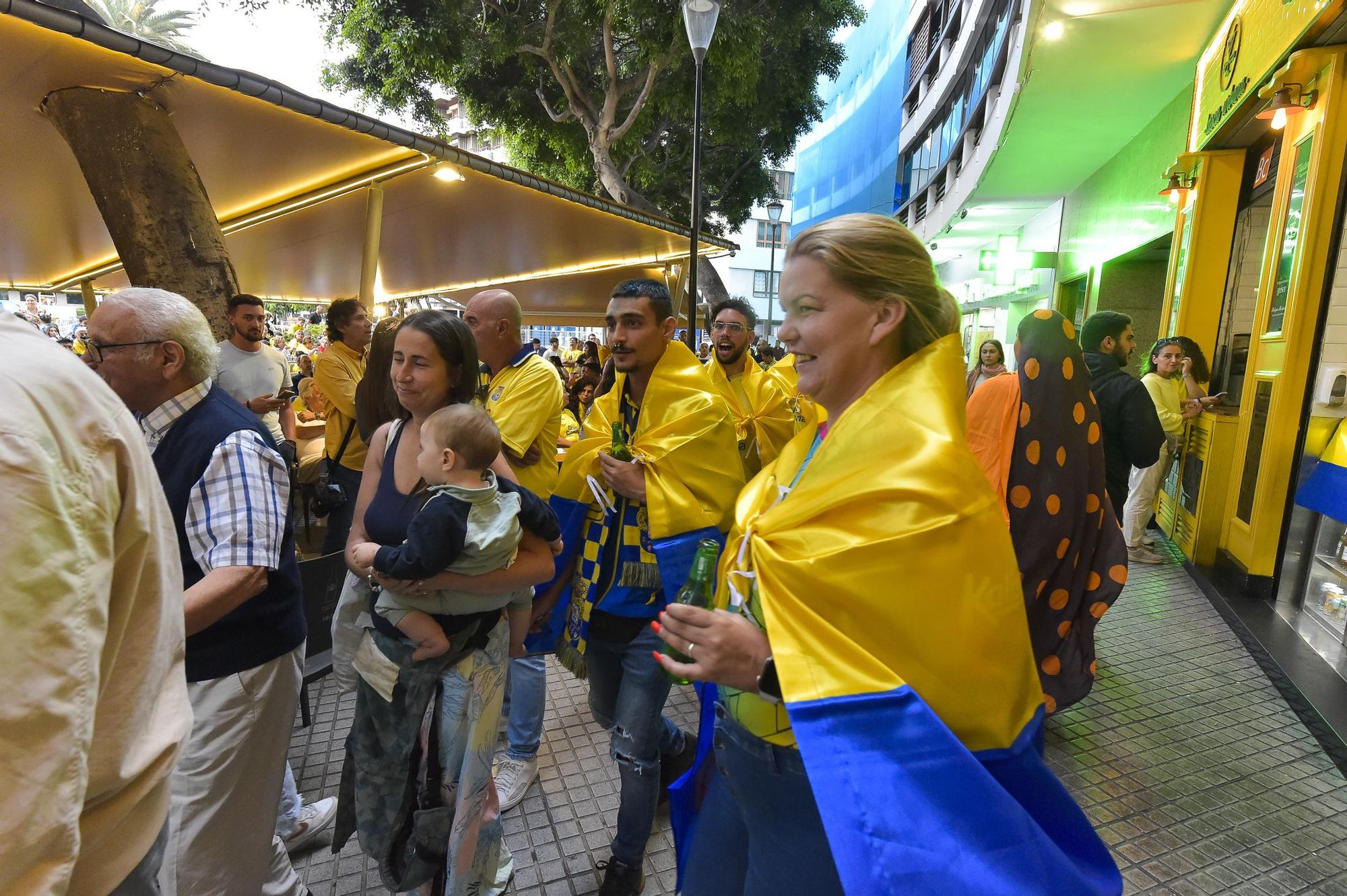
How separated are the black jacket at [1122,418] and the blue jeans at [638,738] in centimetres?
315

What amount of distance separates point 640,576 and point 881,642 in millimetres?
Answer: 1378

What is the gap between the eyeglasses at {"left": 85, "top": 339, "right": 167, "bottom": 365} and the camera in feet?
5.65

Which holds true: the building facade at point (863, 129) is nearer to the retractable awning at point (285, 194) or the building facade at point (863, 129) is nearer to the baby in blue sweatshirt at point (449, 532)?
the retractable awning at point (285, 194)

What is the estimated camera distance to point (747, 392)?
4.23 metres

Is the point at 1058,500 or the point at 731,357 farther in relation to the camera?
the point at 731,357

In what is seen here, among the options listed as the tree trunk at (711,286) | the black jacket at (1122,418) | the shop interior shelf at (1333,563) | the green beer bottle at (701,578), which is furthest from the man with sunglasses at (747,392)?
the tree trunk at (711,286)

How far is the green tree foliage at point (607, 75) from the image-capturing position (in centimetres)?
1212

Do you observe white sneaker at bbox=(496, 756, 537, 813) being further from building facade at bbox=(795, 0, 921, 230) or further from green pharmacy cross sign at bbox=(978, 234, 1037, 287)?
building facade at bbox=(795, 0, 921, 230)

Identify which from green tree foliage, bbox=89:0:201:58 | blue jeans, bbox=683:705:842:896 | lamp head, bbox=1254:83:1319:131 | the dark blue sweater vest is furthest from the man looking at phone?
green tree foliage, bbox=89:0:201:58

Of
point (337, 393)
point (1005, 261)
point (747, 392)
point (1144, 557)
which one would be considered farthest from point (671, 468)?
point (1005, 261)

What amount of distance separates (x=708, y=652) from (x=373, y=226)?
5998 mm

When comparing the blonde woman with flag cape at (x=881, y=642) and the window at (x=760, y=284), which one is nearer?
the blonde woman with flag cape at (x=881, y=642)

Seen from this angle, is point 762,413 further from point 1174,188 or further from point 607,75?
point 607,75

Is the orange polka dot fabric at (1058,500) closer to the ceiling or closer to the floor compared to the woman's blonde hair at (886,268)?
closer to the floor
